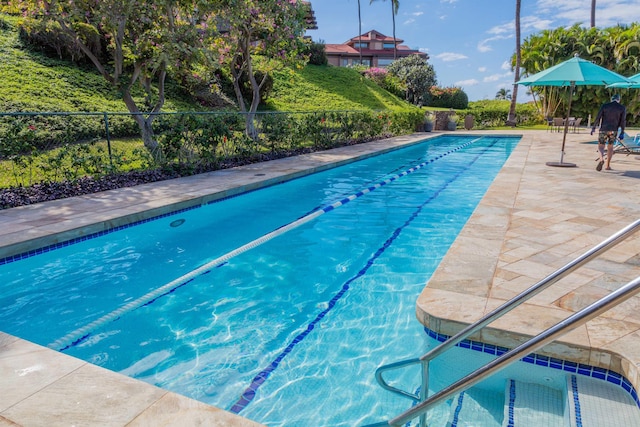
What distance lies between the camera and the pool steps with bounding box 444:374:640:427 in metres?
2.32

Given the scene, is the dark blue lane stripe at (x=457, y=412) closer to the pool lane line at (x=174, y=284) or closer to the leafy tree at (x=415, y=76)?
the pool lane line at (x=174, y=284)

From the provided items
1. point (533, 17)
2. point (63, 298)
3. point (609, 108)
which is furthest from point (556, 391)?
point (533, 17)

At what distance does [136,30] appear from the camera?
393 inches

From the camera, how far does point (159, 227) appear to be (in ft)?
21.0

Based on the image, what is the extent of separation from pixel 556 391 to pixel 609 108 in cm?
856

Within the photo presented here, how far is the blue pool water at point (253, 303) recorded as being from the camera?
3.17 meters

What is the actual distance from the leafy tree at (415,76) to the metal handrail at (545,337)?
1381 inches

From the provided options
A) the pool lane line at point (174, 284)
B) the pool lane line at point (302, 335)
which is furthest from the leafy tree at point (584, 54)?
the pool lane line at point (302, 335)

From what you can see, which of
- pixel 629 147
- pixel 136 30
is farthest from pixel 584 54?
pixel 136 30

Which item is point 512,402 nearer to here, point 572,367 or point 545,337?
point 572,367

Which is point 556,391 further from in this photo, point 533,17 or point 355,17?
point 355,17

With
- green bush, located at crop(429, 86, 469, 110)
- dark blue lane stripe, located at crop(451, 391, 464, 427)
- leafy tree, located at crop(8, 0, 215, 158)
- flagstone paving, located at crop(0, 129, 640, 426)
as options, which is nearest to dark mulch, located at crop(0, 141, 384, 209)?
flagstone paving, located at crop(0, 129, 640, 426)

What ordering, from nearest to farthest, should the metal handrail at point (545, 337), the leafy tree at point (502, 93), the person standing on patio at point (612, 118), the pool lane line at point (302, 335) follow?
the metal handrail at point (545, 337) → the pool lane line at point (302, 335) → the person standing on patio at point (612, 118) → the leafy tree at point (502, 93)

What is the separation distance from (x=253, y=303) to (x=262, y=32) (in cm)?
1088
